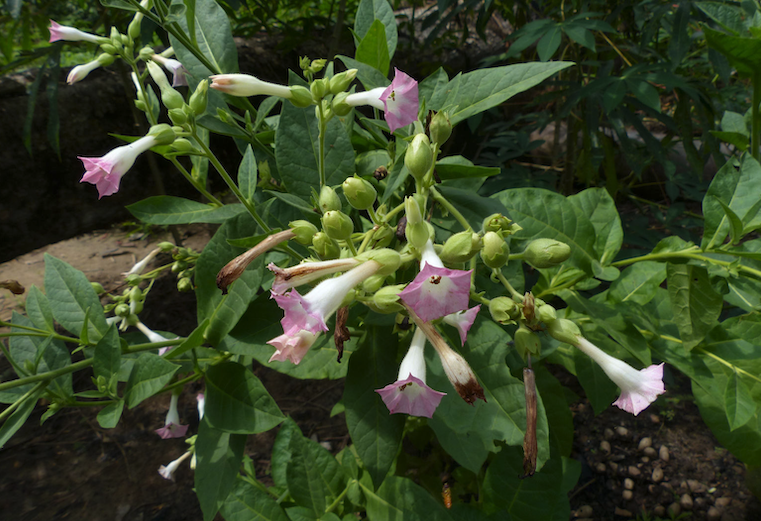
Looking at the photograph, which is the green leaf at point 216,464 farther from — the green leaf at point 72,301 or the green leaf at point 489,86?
the green leaf at point 489,86

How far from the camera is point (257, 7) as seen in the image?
2346 millimetres

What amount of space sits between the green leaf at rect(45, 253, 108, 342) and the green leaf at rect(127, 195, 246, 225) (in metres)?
0.19

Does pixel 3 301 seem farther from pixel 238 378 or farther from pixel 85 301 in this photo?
pixel 238 378

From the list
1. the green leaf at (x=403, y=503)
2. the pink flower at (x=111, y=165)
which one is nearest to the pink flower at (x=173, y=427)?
the green leaf at (x=403, y=503)

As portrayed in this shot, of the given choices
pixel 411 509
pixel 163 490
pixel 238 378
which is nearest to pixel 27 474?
pixel 163 490

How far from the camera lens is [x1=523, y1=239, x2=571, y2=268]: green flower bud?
1.84 ft

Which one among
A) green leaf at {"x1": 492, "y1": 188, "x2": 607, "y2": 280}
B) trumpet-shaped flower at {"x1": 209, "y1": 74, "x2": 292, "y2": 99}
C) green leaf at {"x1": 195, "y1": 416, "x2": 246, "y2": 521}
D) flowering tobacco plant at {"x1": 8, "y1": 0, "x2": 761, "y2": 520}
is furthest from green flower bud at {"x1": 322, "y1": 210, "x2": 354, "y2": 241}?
green leaf at {"x1": 195, "y1": 416, "x2": 246, "y2": 521}

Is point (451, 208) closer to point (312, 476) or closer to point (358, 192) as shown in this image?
point (358, 192)

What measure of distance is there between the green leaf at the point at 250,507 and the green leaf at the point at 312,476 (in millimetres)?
42

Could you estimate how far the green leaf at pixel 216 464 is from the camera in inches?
29.4

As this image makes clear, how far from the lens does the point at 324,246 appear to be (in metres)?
0.55

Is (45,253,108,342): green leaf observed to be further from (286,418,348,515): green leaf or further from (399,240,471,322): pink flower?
(399,240,471,322): pink flower

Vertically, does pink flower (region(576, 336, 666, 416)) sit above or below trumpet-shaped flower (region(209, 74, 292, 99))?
below

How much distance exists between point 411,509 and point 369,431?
0.26 meters
